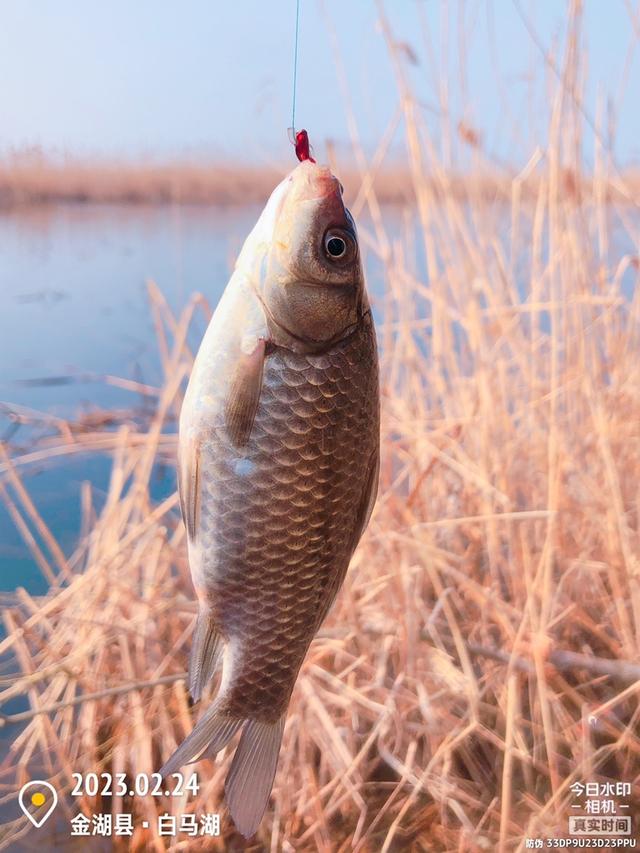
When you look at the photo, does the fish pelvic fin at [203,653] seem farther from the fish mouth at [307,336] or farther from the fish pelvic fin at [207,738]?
the fish mouth at [307,336]

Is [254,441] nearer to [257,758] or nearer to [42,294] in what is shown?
[257,758]

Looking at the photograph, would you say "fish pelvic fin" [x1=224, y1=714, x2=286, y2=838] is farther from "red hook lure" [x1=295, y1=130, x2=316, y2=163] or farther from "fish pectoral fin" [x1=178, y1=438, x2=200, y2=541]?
"red hook lure" [x1=295, y1=130, x2=316, y2=163]

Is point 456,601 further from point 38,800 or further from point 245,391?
point 245,391

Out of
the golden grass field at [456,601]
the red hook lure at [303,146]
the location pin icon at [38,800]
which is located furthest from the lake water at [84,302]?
the red hook lure at [303,146]

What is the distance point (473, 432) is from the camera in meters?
1.31

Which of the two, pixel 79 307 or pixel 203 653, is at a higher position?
pixel 79 307

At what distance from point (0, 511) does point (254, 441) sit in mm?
2352

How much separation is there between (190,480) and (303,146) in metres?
0.20

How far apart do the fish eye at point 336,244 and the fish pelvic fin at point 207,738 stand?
0.94 ft

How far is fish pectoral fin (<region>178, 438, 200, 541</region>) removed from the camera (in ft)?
1.36

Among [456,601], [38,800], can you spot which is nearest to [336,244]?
[456,601]

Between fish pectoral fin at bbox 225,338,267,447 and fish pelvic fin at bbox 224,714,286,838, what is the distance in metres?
0.20

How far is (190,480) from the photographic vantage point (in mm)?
418

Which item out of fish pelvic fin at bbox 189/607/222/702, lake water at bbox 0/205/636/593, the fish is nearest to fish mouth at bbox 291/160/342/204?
the fish
